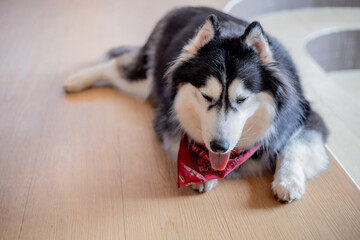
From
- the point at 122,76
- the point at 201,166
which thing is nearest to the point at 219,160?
the point at 201,166

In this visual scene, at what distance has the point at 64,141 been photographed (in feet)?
7.52

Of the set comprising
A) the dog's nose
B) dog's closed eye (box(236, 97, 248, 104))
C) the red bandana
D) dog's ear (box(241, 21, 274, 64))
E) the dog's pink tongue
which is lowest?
the red bandana

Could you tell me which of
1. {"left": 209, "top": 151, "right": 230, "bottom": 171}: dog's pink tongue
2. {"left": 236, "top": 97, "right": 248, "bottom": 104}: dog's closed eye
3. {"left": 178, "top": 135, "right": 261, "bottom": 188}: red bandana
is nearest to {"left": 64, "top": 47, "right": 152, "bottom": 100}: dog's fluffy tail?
{"left": 178, "top": 135, "right": 261, "bottom": 188}: red bandana

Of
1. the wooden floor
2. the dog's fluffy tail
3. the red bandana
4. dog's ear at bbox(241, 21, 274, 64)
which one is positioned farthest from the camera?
the dog's fluffy tail

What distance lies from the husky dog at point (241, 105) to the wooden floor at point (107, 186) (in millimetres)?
109

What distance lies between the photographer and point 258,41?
165cm

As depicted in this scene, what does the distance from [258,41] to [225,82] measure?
0.22 meters

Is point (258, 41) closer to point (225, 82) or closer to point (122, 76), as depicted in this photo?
point (225, 82)

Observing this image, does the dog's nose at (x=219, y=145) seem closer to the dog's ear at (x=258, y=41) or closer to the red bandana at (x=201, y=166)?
the red bandana at (x=201, y=166)

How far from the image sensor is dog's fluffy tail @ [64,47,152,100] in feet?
8.64

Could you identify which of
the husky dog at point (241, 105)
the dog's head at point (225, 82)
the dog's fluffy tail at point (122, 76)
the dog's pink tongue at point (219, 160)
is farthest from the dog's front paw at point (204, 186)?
the dog's fluffy tail at point (122, 76)

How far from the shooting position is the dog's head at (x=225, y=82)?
1.64 m

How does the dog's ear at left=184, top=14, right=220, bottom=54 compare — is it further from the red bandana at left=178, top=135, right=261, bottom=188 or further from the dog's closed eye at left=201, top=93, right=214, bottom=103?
the red bandana at left=178, top=135, right=261, bottom=188

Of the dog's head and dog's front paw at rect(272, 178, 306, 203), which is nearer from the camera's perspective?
the dog's head
